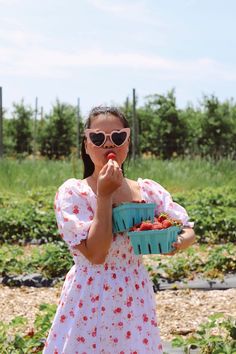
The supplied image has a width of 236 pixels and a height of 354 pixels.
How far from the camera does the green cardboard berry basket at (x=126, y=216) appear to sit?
195cm

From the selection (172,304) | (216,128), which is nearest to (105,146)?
(172,304)

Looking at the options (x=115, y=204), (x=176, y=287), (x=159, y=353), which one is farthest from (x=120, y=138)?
(x=176, y=287)

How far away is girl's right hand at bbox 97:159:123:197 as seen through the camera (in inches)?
73.4

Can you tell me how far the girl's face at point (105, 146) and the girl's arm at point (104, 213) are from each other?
127mm

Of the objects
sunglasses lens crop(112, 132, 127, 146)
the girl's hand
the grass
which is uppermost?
sunglasses lens crop(112, 132, 127, 146)

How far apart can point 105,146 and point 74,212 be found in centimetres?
22

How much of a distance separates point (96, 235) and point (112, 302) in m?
0.23

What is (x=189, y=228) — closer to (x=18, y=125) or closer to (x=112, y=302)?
(x=112, y=302)

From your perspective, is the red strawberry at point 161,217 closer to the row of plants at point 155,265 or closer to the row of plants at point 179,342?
the row of plants at point 179,342

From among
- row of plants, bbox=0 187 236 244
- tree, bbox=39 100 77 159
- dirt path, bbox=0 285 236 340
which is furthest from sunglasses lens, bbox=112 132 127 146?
tree, bbox=39 100 77 159

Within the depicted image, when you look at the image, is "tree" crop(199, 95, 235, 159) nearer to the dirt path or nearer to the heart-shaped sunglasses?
the dirt path

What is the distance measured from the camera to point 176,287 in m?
4.75

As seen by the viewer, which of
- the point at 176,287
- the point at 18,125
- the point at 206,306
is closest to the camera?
the point at 206,306

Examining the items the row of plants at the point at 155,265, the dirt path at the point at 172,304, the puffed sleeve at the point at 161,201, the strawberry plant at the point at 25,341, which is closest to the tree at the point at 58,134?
the row of plants at the point at 155,265
